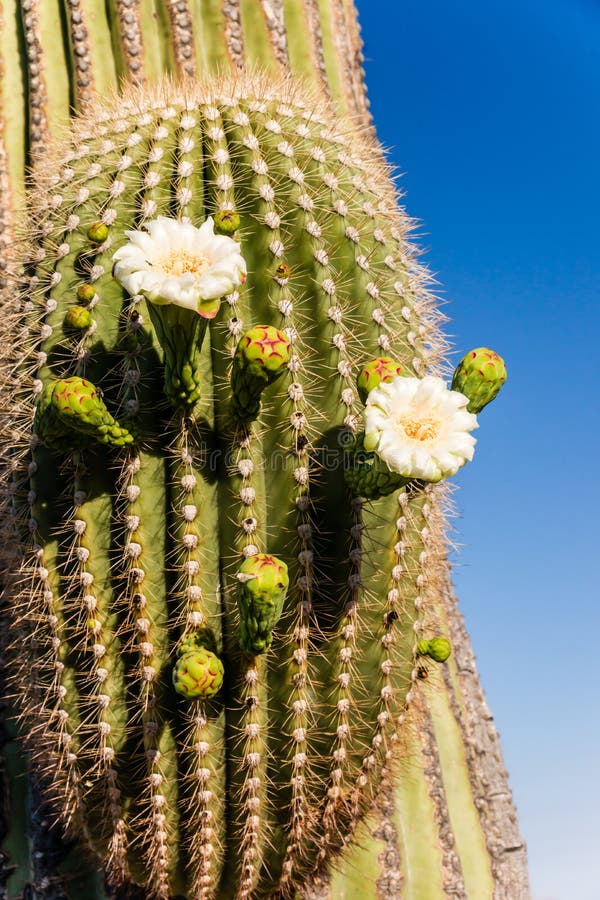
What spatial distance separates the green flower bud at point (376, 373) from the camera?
2.12 metres

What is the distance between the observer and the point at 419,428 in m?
1.97

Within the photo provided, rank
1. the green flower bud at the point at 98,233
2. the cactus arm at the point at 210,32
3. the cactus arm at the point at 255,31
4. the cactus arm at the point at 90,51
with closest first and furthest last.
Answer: the green flower bud at the point at 98,233, the cactus arm at the point at 90,51, the cactus arm at the point at 210,32, the cactus arm at the point at 255,31

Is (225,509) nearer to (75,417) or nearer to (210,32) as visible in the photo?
(75,417)

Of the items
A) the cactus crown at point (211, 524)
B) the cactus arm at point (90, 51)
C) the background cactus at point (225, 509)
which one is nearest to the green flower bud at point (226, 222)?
the cactus crown at point (211, 524)

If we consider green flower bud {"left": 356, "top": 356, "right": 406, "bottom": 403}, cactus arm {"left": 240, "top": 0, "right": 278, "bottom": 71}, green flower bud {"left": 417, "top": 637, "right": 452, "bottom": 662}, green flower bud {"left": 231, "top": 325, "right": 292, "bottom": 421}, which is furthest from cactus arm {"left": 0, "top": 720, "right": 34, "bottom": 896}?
cactus arm {"left": 240, "top": 0, "right": 278, "bottom": 71}

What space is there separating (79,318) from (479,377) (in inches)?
38.4

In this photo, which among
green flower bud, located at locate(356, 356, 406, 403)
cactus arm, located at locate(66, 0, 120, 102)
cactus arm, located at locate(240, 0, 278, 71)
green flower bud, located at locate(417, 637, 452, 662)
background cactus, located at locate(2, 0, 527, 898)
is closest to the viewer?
green flower bud, located at locate(356, 356, 406, 403)

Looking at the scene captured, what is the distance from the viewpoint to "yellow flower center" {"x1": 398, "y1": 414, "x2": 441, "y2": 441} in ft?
6.43

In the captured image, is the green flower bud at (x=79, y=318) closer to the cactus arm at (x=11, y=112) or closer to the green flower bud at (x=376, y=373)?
the green flower bud at (x=376, y=373)

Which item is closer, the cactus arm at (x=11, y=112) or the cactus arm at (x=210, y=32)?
the cactus arm at (x=11, y=112)

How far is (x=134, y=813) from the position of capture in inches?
92.8

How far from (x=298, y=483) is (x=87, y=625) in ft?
2.00

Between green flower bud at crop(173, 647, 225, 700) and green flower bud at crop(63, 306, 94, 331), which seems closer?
green flower bud at crop(173, 647, 225, 700)

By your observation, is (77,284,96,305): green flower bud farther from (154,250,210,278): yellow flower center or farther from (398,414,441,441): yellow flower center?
(398,414,441,441): yellow flower center
